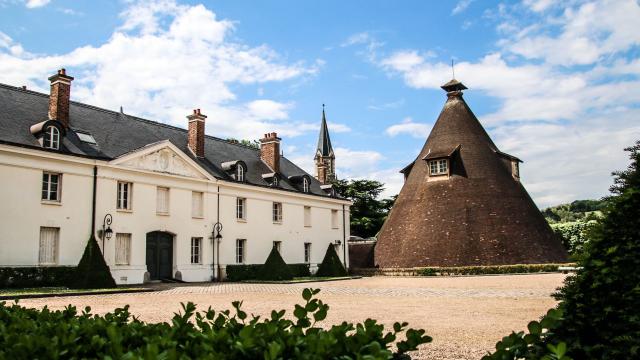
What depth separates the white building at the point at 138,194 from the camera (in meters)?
21.5

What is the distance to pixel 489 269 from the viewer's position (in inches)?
1222

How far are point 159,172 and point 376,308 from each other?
16.3m

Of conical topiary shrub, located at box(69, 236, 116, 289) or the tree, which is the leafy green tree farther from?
the tree

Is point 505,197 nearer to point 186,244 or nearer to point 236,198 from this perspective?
point 236,198

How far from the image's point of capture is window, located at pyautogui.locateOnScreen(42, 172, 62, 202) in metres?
22.1

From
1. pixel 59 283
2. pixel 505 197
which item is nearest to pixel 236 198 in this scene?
pixel 59 283

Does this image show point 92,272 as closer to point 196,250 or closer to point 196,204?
point 196,250

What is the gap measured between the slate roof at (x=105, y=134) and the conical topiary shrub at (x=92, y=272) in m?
4.24

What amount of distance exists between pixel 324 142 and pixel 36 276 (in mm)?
53661

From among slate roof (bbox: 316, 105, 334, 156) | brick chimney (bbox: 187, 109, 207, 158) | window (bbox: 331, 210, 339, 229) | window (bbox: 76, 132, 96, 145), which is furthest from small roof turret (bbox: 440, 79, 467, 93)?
slate roof (bbox: 316, 105, 334, 156)

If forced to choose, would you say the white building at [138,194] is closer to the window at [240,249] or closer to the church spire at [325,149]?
the window at [240,249]

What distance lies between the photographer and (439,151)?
36.7m

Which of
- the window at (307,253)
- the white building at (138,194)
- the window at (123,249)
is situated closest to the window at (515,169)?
the white building at (138,194)

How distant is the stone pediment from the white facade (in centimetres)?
5
